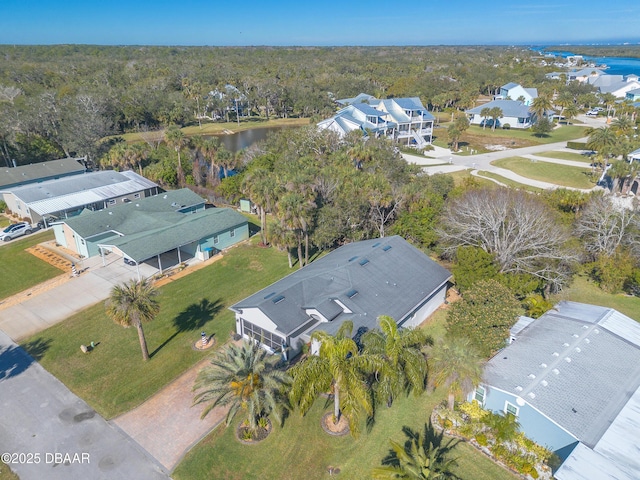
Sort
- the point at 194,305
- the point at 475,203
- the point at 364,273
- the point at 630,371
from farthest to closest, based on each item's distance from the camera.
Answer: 1. the point at 475,203
2. the point at 194,305
3. the point at 364,273
4. the point at 630,371

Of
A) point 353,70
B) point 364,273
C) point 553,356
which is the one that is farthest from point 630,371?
point 353,70

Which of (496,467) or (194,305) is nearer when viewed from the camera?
(496,467)

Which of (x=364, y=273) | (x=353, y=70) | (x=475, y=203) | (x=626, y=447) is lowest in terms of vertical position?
(x=626, y=447)

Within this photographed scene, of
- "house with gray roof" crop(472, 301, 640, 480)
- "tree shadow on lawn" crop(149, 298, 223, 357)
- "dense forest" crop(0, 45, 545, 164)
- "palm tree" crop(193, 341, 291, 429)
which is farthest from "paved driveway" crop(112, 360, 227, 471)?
"dense forest" crop(0, 45, 545, 164)

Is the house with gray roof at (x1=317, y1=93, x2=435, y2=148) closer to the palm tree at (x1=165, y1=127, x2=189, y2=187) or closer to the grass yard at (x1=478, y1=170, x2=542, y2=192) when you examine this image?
the grass yard at (x1=478, y1=170, x2=542, y2=192)

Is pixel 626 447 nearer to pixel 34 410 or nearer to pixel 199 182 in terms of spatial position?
pixel 34 410

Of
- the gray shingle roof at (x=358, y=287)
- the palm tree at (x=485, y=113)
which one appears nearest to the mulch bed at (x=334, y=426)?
the gray shingle roof at (x=358, y=287)
